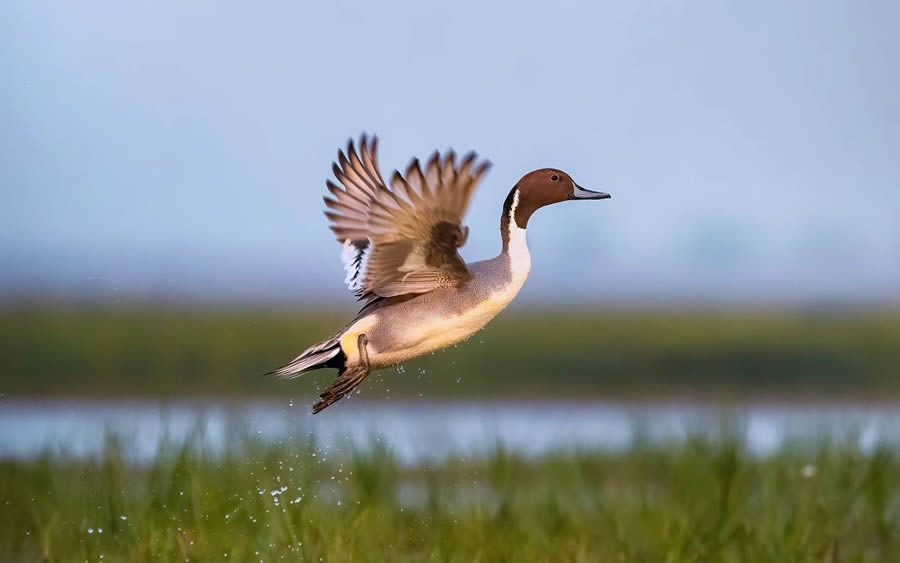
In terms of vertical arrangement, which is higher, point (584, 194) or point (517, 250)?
point (584, 194)

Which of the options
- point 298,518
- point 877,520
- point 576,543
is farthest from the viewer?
point 877,520

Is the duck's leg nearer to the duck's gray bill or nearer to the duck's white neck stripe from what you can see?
the duck's white neck stripe

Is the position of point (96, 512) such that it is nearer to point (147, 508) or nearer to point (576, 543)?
point (147, 508)

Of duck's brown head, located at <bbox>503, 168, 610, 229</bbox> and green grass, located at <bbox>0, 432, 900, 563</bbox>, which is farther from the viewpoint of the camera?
green grass, located at <bbox>0, 432, 900, 563</bbox>

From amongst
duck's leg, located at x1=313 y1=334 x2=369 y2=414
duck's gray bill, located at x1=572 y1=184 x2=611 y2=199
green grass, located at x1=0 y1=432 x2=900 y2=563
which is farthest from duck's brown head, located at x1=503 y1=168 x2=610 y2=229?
green grass, located at x1=0 y1=432 x2=900 y2=563

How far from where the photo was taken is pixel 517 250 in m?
3.62

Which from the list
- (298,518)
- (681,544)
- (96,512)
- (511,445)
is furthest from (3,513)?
(681,544)

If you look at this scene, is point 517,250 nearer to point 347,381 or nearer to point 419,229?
point 419,229

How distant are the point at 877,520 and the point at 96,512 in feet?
8.01

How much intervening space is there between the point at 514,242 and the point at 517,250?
1.7 inches

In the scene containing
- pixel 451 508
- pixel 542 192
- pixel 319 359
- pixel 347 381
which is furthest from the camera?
pixel 451 508

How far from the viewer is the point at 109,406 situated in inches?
198

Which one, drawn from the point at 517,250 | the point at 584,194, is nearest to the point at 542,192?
the point at 584,194

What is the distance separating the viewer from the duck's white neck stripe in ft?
11.7
